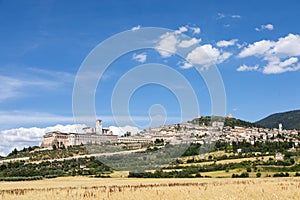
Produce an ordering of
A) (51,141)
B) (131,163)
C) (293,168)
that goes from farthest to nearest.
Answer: (51,141)
(131,163)
(293,168)

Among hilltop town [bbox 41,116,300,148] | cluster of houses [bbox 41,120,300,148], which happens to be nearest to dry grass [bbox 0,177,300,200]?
hilltop town [bbox 41,116,300,148]

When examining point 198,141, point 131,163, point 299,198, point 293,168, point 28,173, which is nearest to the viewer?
point 299,198

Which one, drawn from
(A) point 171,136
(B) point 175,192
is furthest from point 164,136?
(B) point 175,192

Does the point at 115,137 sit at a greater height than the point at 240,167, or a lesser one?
greater

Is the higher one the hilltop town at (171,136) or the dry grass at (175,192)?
the hilltop town at (171,136)

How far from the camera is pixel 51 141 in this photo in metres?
173

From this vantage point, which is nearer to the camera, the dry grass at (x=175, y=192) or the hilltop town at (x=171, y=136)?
the dry grass at (x=175, y=192)

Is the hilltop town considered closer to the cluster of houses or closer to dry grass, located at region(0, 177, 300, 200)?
the cluster of houses

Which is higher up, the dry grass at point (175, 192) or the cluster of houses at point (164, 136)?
the cluster of houses at point (164, 136)

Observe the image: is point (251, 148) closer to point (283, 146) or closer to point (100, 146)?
point (283, 146)

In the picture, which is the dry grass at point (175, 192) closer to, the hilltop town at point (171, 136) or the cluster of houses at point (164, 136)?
the hilltop town at point (171, 136)

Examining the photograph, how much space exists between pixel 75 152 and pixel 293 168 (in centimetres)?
6240

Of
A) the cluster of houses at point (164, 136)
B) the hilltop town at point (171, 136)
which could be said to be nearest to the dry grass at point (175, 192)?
the hilltop town at point (171, 136)

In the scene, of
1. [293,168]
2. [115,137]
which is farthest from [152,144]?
[293,168]
